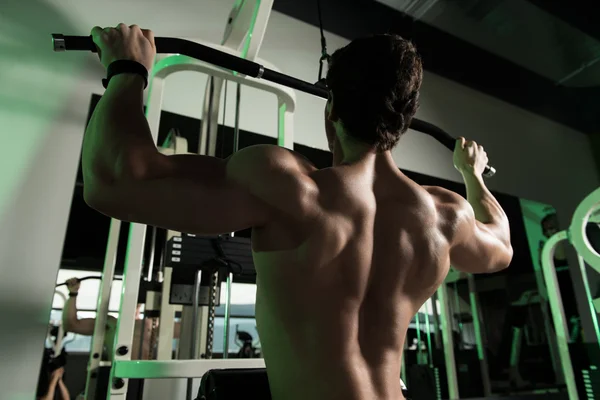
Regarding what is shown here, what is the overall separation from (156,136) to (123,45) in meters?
0.52

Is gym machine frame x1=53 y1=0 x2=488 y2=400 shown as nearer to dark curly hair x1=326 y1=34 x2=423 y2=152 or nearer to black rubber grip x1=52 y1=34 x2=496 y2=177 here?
black rubber grip x1=52 y1=34 x2=496 y2=177

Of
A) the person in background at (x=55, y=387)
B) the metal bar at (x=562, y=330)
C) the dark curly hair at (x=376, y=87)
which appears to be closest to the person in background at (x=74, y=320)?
the person in background at (x=55, y=387)

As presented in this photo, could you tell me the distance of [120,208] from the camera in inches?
26.2

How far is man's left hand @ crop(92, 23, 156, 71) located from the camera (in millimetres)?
811

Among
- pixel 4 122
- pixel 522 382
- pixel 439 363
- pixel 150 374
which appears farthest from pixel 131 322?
pixel 522 382

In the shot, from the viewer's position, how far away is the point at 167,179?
682 millimetres

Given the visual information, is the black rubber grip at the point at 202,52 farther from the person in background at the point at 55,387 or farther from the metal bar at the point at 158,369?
the person in background at the point at 55,387

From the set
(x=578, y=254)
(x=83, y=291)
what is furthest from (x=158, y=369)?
(x=578, y=254)

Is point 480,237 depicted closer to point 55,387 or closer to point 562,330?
point 562,330

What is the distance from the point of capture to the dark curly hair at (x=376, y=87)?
0.85 m

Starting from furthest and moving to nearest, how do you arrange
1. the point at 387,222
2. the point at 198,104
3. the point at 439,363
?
the point at 439,363 → the point at 198,104 → the point at 387,222

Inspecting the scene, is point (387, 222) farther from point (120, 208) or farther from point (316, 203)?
point (120, 208)

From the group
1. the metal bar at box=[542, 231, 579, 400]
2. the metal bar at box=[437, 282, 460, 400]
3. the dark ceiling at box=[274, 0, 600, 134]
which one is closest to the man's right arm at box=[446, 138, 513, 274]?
the metal bar at box=[542, 231, 579, 400]

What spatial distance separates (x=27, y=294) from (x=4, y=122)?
0.69 metres
